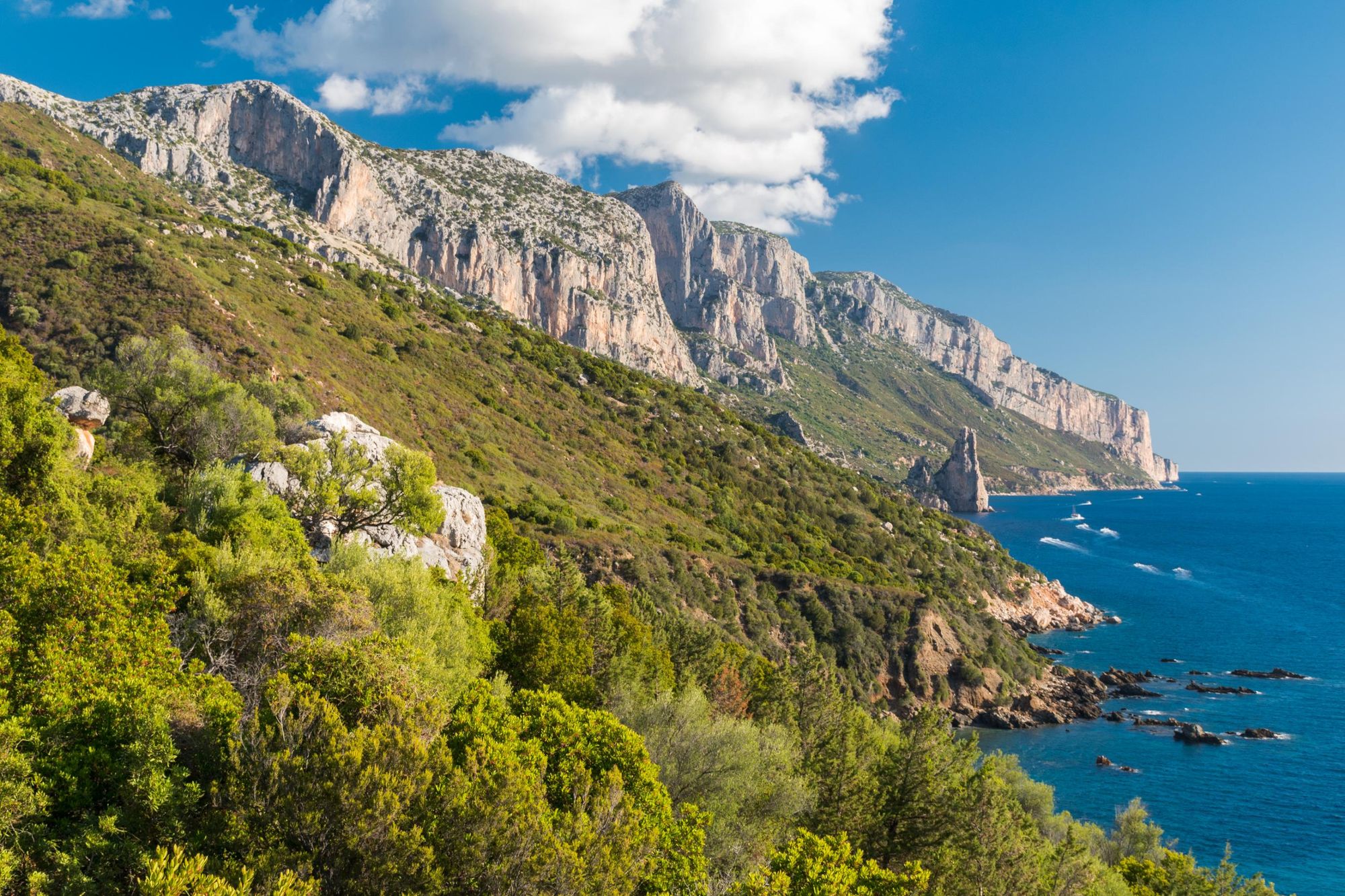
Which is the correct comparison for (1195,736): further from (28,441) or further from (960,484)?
(960,484)

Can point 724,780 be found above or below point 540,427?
below

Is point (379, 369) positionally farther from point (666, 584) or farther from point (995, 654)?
point (995, 654)

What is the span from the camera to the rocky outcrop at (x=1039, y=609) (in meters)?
87.6

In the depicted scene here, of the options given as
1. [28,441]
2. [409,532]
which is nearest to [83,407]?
[28,441]

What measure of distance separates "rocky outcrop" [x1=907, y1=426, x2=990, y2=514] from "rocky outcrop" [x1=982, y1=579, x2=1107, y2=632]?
91.0m

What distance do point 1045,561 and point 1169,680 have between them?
5586 cm

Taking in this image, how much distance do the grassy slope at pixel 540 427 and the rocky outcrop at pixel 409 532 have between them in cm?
1177

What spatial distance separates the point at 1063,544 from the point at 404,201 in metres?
161

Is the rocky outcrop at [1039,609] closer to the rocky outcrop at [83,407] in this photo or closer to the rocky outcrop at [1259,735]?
the rocky outcrop at [1259,735]

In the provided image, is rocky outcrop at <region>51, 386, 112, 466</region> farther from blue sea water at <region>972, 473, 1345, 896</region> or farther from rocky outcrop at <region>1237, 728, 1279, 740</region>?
rocky outcrop at <region>1237, 728, 1279, 740</region>

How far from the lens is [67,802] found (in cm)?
1185

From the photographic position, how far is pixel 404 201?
151250mm

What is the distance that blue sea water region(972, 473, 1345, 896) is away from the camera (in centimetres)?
4388

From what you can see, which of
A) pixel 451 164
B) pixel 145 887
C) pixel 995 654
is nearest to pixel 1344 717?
pixel 995 654
